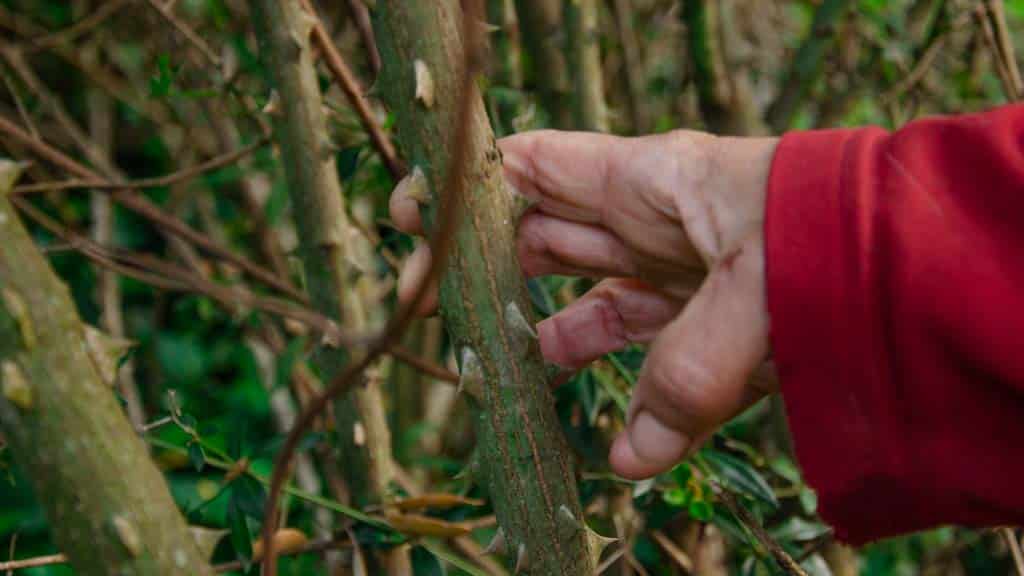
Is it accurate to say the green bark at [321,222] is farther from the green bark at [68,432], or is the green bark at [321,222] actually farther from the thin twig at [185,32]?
the green bark at [68,432]

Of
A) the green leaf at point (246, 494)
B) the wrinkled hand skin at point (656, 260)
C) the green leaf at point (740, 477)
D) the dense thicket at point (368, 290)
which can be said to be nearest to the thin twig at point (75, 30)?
the dense thicket at point (368, 290)

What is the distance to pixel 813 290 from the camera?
2.65 feet

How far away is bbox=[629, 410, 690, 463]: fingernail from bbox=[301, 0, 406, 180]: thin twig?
1.70 feet

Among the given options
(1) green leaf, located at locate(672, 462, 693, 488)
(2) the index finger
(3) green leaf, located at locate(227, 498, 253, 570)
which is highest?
(2) the index finger

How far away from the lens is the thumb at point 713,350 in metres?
0.85

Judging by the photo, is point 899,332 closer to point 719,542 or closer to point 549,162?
point 549,162

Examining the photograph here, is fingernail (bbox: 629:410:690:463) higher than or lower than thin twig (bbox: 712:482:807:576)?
higher

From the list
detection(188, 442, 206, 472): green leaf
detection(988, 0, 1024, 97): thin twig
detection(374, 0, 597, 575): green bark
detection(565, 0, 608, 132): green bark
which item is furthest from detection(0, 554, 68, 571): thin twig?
detection(988, 0, 1024, 97): thin twig

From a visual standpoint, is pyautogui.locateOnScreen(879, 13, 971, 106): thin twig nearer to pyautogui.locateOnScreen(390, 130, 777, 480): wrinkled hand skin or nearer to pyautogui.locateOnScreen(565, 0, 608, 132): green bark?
pyautogui.locateOnScreen(565, 0, 608, 132): green bark

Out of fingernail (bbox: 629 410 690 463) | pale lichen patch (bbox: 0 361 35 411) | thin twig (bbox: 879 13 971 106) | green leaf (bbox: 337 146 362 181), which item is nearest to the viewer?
pale lichen patch (bbox: 0 361 35 411)

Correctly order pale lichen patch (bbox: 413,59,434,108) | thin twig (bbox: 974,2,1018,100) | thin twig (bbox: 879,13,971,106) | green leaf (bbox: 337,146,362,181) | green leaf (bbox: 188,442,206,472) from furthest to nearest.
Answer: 1. thin twig (bbox: 879,13,971,106)
2. thin twig (bbox: 974,2,1018,100)
3. green leaf (bbox: 337,146,362,181)
4. green leaf (bbox: 188,442,206,472)
5. pale lichen patch (bbox: 413,59,434,108)

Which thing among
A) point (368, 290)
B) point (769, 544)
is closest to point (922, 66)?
point (368, 290)

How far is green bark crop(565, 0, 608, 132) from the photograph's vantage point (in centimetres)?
169

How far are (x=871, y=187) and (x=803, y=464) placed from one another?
0.71ft
